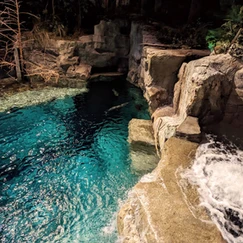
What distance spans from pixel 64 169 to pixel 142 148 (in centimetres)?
201

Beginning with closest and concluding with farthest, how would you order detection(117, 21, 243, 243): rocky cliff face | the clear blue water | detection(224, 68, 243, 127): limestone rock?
detection(117, 21, 243, 243): rocky cliff face, the clear blue water, detection(224, 68, 243, 127): limestone rock

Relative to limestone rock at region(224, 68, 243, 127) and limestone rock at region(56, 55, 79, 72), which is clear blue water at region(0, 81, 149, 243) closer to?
limestone rock at region(56, 55, 79, 72)

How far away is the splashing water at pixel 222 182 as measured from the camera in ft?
10.1

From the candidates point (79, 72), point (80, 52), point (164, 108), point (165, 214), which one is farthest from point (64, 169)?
point (80, 52)

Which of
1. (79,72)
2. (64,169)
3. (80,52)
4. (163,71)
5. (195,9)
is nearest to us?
(64,169)

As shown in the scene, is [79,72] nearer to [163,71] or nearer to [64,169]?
[163,71]

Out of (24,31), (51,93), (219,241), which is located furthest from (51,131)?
(24,31)

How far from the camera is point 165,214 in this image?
3012 mm

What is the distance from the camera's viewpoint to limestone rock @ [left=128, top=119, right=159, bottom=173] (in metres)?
5.62

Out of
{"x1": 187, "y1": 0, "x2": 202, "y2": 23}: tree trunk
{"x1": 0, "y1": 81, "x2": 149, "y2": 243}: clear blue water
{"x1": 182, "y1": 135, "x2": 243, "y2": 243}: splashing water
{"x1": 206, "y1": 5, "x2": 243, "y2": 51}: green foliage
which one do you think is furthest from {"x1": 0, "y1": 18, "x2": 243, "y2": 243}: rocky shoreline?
{"x1": 187, "y1": 0, "x2": 202, "y2": 23}: tree trunk

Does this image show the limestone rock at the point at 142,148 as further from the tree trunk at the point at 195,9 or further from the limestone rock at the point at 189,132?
the tree trunk at the point at 195,9

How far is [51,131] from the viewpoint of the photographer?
7.12 metres

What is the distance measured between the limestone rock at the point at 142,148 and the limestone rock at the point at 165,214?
173cm

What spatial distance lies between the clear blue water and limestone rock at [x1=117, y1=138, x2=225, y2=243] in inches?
41.9
